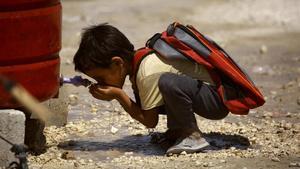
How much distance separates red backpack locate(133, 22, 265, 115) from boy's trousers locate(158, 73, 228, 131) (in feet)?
0.26

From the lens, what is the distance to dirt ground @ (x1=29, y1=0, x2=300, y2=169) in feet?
15.1

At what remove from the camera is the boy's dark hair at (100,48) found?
458cm

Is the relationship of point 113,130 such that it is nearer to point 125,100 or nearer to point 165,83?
point 125,100

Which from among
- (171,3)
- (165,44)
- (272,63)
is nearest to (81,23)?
(171,3)

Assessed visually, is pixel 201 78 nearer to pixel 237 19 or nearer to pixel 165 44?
pixel 165 44

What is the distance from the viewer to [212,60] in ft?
15.3


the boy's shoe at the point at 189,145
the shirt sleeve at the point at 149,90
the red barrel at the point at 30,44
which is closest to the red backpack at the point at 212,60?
the shirt sleeve at the point at 149,90

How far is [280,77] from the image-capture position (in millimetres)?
7781

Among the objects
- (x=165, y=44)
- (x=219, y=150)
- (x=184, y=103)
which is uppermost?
(x=165, y=44)

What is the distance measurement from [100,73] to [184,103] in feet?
1.83

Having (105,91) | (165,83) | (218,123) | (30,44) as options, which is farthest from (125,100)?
(218,123)

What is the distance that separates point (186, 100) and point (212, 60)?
0.30 metres

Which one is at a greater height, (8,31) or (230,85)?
(8,31)

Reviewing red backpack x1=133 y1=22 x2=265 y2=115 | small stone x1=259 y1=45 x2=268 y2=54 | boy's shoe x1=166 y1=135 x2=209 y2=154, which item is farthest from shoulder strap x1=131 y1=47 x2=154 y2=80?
small stone x1=259 y1=45 x2=268 y2=54
